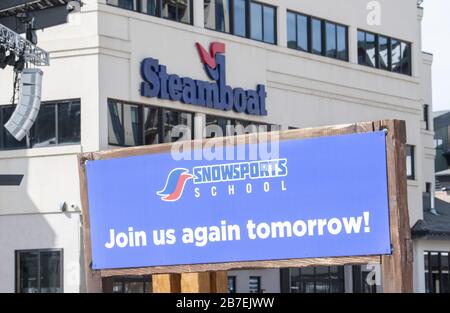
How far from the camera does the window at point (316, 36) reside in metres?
35.2

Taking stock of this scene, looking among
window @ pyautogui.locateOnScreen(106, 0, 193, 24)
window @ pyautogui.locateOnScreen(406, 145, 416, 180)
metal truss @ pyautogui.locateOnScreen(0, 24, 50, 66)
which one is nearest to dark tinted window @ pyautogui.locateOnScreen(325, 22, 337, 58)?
window @ pyautogui.locateOnScreen(406, 145, 416, 180)

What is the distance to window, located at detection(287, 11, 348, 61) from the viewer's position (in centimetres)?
3525

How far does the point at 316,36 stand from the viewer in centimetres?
3612

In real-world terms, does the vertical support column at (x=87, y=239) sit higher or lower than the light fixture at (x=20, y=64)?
lower

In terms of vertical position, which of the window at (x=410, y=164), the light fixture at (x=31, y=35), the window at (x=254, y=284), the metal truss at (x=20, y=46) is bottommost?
the window at (x=254, y=284)

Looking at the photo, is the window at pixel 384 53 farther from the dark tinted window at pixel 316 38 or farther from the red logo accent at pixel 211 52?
the red logo accent at pixel 211 52

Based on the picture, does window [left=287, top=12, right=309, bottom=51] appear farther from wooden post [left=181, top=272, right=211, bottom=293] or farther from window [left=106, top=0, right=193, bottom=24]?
wooden post [left=181, top=272, right=211, bottom=293]

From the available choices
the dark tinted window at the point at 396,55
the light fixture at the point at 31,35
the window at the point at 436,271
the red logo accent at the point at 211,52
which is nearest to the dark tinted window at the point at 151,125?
the red logo accent at the point at 211,52

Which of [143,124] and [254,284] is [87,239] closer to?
[143,124]

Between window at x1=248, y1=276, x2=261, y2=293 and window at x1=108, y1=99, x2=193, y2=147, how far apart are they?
570cm

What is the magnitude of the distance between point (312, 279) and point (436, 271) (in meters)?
6.18

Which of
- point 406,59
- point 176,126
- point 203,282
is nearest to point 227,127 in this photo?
point 176,126

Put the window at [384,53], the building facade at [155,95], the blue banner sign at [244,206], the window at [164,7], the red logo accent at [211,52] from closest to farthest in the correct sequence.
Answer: the blue banner sign at [244,206] < the building facade at [155,95] < the window at [164,7] < the red logo accent at [211,52] < the window at [384,53]

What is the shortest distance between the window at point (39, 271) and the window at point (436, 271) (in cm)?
1574
